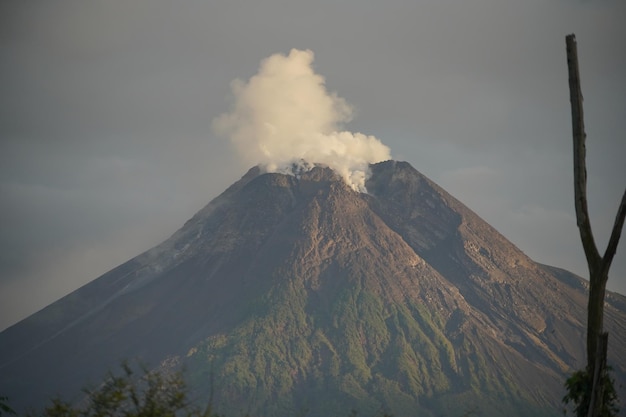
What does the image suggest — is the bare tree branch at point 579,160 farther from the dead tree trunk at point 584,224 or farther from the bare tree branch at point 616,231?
the bare tree branch at point 616,231

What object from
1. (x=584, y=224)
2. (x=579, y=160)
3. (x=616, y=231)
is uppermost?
(x=579, y=160)

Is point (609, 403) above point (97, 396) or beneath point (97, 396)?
beneath

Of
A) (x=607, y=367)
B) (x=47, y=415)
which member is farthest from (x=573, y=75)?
(x=47, y=415)

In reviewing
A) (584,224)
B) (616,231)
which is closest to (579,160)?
(584,224)

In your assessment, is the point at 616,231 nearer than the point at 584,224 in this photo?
Yes

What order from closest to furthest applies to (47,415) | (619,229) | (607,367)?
(619,229), (607,367), (47,415)

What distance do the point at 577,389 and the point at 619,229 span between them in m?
7.61

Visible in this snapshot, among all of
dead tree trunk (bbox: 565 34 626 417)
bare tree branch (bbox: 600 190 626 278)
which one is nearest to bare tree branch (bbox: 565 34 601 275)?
dead tree trunk (bbox: 565 34 626 417)

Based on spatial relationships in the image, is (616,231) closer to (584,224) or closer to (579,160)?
(584,224)

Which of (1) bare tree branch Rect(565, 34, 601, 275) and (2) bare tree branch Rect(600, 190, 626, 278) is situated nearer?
(2) bare tree branch Rect(600, 190, 626, 278)

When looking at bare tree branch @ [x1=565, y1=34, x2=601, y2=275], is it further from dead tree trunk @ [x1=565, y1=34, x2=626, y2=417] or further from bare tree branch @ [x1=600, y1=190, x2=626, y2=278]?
bare tree branch @ [x1=600, y1=190, x2=626, y2=278]

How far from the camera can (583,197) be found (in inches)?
1184

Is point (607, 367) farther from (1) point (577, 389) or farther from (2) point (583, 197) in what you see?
(2) point (583, 197)

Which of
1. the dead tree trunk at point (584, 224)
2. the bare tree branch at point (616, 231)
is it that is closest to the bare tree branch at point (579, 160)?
the dead tree trunk at point (584, 224)
